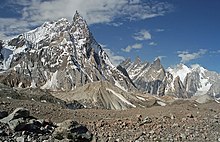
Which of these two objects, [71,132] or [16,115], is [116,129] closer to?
[71,132]

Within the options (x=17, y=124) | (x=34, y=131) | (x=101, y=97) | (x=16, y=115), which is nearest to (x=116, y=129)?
(x=34, y=131)

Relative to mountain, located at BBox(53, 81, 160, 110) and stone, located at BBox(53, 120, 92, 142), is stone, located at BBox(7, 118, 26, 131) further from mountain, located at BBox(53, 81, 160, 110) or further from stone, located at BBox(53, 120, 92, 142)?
mountain, located at BBox(53, 81, 160, 110)

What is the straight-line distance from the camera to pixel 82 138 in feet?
59.2

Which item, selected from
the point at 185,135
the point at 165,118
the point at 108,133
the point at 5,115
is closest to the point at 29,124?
the point at 5,115

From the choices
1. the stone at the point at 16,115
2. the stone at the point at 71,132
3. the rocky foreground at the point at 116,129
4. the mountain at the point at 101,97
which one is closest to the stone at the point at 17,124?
the rocky foreground at the point at 116,129

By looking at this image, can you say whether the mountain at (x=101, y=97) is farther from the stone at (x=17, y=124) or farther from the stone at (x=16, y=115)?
the stone at (x=17, y=124)

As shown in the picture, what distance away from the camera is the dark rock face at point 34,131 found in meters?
16.5

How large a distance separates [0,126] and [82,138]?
3736 mm

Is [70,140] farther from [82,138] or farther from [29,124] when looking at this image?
[29,124]

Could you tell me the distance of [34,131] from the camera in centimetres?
1800

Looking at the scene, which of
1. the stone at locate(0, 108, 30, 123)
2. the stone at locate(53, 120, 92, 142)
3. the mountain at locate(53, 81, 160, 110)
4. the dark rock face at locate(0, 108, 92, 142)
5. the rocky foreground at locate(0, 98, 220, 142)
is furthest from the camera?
the mountain at locate(53, 81, 160, 110)

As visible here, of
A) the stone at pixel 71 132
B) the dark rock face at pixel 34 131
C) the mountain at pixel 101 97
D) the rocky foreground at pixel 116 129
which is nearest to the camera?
the dark rock face at pixel 34 131

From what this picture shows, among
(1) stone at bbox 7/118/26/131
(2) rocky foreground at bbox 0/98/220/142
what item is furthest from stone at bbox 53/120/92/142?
(1) stone at bbox 7/118/26/131

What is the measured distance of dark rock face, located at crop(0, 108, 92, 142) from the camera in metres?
16.5
